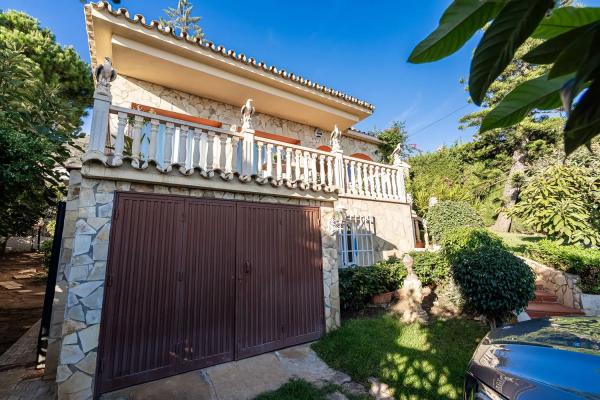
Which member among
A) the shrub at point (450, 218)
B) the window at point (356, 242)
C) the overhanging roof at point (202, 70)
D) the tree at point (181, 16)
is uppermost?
the tree at point (181, 16)

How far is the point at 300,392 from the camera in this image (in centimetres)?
391

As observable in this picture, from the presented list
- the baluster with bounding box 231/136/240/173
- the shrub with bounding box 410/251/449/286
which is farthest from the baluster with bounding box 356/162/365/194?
the baluster with bounding box 231/136/240/173

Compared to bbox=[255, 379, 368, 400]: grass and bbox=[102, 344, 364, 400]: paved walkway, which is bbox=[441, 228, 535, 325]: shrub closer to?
bbox=[102, 344, 364, 400]: paved walkway

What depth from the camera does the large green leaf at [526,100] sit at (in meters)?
0.73

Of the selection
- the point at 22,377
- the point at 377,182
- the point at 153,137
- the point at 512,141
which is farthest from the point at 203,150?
the point at 512,141

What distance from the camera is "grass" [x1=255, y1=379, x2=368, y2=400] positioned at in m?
3.79

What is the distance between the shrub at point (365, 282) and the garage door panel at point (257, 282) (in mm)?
2166

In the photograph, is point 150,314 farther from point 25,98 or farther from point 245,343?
point 25,98

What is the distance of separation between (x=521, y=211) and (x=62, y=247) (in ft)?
36.0

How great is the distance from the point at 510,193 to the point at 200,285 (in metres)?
17.2

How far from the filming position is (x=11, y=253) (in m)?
15.8

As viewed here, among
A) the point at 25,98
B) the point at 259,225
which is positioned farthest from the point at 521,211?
the point at 25,98

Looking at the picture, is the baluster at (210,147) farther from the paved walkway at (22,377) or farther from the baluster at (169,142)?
the paved walkway at (22,377)

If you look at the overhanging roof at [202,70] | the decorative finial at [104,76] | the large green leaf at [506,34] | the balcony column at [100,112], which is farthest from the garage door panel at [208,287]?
the large green leaf at [506,34]
